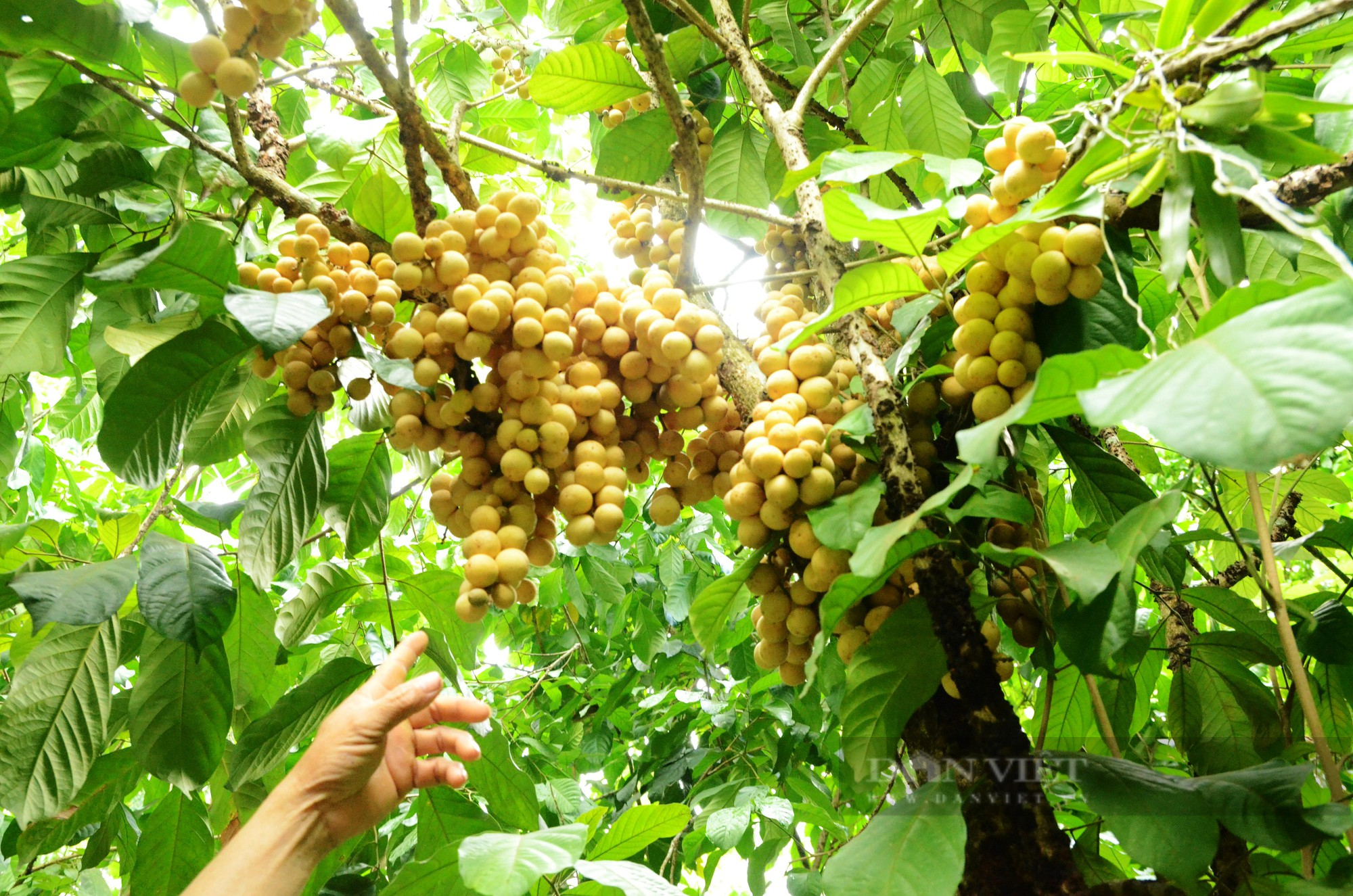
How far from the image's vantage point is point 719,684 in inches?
101

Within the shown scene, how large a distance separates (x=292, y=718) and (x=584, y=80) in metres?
0.99

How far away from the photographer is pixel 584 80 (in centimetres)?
125

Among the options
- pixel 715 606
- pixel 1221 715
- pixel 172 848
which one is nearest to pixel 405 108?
pixel 715 606

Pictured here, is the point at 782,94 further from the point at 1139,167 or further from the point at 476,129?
the point at 1139,167

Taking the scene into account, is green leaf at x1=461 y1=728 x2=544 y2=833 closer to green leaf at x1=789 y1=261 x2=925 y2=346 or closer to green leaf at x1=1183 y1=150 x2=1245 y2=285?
green leaf at x1=789 y1=261 x2=925 y2=346

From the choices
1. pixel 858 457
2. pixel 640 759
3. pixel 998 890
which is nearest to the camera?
pixel 998 890

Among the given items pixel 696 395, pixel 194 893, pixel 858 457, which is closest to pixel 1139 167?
pixel 858 457

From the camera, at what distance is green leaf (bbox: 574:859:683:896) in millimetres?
957

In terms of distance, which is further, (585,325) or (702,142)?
(702,142)

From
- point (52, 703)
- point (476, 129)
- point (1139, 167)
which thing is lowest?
point (52, 703)

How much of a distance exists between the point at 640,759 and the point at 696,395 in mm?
1840

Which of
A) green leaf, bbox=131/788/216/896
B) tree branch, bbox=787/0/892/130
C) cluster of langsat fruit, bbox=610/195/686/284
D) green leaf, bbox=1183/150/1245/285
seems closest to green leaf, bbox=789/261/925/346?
green leaf, bbox=1183/150/1245/285

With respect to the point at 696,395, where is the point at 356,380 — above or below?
above

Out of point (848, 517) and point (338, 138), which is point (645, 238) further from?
point (848, 517)
